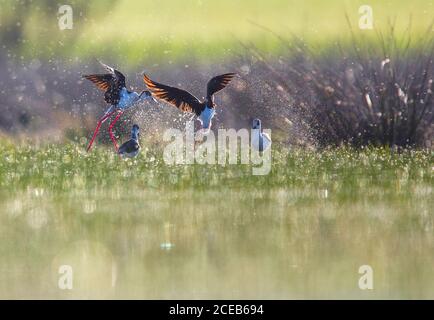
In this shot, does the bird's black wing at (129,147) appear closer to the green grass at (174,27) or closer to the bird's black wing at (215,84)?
the bird's black wing at (215,84)

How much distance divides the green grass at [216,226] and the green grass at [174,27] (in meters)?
2.56

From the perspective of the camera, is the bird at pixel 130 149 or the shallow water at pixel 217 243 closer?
the shallow water at pixel 217 243

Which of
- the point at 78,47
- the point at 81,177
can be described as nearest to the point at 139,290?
the point at 81,177

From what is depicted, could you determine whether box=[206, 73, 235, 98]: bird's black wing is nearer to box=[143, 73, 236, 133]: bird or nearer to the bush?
box=[143, 73, 236, 133]: bird

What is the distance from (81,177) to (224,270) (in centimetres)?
352

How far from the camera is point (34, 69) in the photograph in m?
13.0

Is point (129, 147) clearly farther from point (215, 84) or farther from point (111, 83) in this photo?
point (215, 84)

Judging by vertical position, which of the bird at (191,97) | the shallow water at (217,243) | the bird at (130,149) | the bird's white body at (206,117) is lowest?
the shallow water at (217,243)

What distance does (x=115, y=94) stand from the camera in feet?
35.0

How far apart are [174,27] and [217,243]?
21.6 feet

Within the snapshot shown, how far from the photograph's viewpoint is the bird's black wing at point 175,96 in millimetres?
9734

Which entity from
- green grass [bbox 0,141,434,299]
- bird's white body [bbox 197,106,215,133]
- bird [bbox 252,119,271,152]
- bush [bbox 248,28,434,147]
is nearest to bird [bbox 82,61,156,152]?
green grass [bbox 0,141,434,299]

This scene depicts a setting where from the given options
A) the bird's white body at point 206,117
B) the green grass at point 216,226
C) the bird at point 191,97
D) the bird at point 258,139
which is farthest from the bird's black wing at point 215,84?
the green grass at point 216,226

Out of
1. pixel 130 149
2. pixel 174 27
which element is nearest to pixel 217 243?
pixel 130 149
